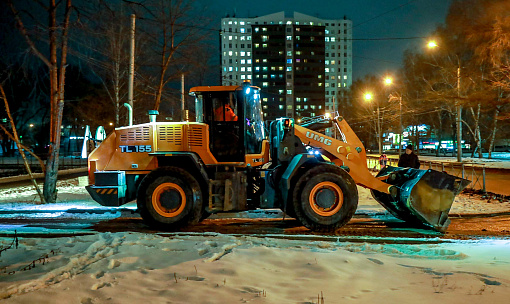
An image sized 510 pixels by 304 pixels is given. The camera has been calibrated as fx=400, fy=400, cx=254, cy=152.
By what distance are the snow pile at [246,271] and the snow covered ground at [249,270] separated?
0.04 feet

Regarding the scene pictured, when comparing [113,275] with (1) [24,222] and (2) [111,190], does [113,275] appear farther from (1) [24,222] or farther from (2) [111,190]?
(1) [24,222]

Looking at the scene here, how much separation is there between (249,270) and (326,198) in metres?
3.77

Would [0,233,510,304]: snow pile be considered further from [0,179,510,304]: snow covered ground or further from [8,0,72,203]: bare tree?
[8,0,72,203]: bare tree

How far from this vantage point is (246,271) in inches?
210

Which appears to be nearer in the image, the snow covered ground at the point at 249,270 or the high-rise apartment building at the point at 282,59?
the snow covered ground at the point at 249,270

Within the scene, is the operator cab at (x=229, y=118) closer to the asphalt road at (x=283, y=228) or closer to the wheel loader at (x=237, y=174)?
the wheel loader at (x=237, y=174)

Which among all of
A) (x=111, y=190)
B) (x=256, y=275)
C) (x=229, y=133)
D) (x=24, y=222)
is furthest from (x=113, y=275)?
(x=24, y=222)

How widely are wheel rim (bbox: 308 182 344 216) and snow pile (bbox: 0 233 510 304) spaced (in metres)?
1.53

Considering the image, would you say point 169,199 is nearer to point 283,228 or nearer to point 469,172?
point 283,228

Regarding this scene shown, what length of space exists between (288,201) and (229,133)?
211 centimetres

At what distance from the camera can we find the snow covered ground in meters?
4.47

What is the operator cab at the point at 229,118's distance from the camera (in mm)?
9375

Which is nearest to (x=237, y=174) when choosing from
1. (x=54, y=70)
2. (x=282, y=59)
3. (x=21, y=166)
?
(x=54, y=70)

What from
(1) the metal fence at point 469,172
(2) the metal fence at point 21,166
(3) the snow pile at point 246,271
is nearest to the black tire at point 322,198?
(3) the snow pile at point 246,271
